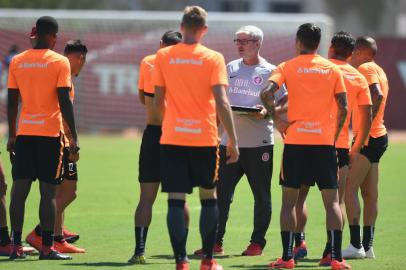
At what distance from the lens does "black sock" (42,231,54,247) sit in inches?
424

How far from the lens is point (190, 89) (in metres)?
9.52

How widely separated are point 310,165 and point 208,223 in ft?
3.98

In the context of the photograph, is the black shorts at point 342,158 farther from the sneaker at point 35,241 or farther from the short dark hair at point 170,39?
the sneaker at point 35,241

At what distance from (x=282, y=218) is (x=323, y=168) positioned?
24.4 inches

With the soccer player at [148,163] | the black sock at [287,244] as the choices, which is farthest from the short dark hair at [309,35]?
the black sock at [287,244]

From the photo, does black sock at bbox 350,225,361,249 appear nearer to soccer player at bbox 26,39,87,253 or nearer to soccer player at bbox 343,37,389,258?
soccer player at bbox 343,37,389,258

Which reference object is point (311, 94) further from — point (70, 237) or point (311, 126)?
point (70, 237)

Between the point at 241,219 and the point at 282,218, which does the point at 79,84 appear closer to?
the point at 241,219

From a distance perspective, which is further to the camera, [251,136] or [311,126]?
[251,136]

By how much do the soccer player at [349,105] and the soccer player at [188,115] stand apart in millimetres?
1630

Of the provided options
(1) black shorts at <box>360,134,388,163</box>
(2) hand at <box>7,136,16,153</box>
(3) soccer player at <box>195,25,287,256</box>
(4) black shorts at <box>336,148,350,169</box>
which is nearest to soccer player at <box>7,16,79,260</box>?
(2) hand at <box>7,136,16,153</box>

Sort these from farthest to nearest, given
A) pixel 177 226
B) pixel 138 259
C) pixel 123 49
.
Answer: pixel 123 49, pixel 138 259, pixel 177 226

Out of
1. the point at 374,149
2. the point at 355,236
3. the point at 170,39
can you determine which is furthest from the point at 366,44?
the point at 170,39

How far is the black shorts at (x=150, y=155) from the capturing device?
10.8 m
